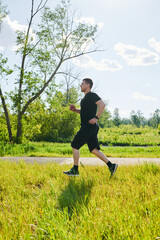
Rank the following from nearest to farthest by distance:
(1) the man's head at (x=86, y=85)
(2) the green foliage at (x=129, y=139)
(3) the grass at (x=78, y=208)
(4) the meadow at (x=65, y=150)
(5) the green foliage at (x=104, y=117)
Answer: (3) the grass at (x=78, y=208), (1) the man's head at (x=86, y=85), (4) the meadow at (x=65, y=150), (2) the green foliage at (x=129, y=139), (5) the green foliage at (x=104, y=117)

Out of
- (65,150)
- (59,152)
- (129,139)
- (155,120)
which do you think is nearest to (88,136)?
(59,152)

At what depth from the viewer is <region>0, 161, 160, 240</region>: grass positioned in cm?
214

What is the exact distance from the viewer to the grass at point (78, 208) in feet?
7.01

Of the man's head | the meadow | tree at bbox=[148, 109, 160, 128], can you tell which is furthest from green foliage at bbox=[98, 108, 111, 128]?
the man's head

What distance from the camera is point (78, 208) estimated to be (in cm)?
274

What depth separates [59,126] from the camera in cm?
2461

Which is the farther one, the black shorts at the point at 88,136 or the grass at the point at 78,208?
the black shorts at the point at 88,136

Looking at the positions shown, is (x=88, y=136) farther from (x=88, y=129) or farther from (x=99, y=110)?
(x=99, y=110)

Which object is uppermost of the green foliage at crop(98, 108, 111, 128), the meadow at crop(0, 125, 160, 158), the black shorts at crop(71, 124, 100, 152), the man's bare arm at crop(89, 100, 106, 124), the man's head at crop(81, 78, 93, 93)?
the green foliage at crop(98, 108, 111, 128)

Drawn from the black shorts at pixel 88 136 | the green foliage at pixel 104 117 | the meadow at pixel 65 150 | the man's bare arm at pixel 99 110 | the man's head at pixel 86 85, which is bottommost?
the meadow at pixel 65 150

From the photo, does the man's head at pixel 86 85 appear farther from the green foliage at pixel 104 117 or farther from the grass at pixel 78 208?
the green foliage at pixel 104 117

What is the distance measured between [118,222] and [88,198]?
35.1 inches

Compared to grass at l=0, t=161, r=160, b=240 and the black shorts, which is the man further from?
grass at l=0, t=161, r=160, b=240

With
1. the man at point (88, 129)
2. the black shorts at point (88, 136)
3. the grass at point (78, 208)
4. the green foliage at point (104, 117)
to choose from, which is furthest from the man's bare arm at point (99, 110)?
the green foliage at point (104, 117)
